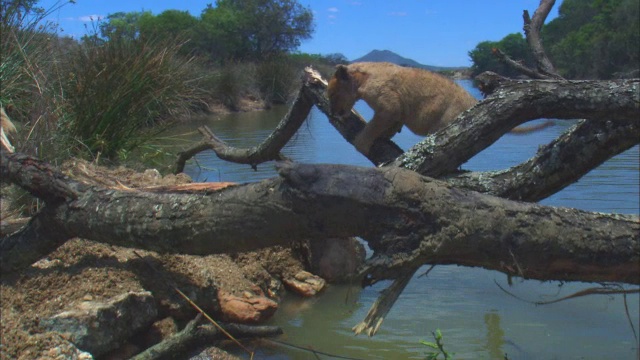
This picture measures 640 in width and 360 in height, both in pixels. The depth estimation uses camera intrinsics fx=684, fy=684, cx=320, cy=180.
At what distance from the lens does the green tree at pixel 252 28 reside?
47.8 metres

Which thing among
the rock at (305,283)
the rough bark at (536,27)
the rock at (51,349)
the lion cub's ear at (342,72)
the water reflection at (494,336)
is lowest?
the water reflection at (494,336)

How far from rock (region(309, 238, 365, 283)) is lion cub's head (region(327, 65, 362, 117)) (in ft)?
5.00

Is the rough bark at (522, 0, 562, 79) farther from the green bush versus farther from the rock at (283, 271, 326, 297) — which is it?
the green bush

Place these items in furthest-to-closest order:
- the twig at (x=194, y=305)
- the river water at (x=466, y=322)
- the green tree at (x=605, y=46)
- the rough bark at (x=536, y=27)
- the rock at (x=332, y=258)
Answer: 1. the green tree at (x=605, y=46)
2. the rock at (x=332, y=258)
3. the river water at (x=466, y=322)
4. the rough bark at (x=536, y=27)
5. the twig at (x=194, y=305)

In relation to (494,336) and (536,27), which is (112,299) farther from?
(536,27)

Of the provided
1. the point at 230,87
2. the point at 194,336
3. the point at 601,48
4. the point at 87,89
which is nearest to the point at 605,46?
the point at 601,48

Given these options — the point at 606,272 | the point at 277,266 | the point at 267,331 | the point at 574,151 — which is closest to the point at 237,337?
the point at 267,331

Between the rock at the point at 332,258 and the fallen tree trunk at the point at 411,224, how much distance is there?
370 cm

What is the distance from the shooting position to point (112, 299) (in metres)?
4.85

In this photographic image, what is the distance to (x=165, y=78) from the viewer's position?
1077 centimetres

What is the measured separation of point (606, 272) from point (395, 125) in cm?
363

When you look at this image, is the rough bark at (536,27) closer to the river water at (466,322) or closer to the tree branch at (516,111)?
the tree branch at (516,111)

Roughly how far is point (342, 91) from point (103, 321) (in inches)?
122

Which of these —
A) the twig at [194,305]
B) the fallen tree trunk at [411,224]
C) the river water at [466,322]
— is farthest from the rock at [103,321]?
the fallen tree trunk at [411,224]
